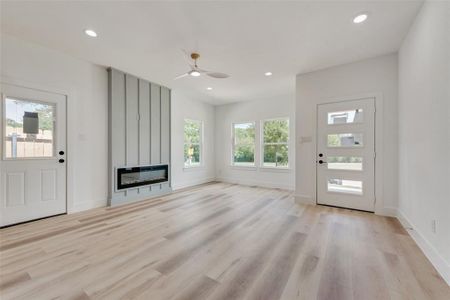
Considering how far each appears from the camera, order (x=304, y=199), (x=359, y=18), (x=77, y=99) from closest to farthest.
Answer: (x=359, y=18)
(x=77, y=99)
(x=304, y=199)

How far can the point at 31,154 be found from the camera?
3219 mm

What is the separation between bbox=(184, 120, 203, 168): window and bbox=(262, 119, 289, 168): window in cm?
220

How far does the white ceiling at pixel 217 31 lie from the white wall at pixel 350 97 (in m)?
0.28

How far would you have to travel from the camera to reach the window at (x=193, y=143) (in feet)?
20.7

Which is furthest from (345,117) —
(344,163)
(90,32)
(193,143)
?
(90,32)

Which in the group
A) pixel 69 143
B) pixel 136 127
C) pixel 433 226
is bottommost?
pixel 433 226

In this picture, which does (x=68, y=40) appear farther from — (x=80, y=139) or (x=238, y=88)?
(x=238, y=88)

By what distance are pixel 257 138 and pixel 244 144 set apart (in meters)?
0.57

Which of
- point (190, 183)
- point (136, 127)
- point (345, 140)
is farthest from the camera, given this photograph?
point (190, 183)

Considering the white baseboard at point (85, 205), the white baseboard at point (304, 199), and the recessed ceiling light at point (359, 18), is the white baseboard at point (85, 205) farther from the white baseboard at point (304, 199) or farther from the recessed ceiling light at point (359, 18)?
the recessed ceiling light at point (359, 18)

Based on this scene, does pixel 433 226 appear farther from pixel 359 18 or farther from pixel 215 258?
pixel 359 18

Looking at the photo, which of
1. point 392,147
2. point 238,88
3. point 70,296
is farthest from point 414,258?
point 238,88

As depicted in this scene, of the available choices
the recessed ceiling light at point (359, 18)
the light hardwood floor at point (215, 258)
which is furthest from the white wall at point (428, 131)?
the recessed ceiling light at point (359, 18)

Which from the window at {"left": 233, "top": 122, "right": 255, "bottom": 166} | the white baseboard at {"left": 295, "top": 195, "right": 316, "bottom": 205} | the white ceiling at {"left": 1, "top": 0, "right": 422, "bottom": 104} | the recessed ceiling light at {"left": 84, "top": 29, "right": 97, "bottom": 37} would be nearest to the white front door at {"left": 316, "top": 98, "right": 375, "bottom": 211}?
the white baseboard at {"left": 295, "top": 195, "right": 316, "bottom": 205}
